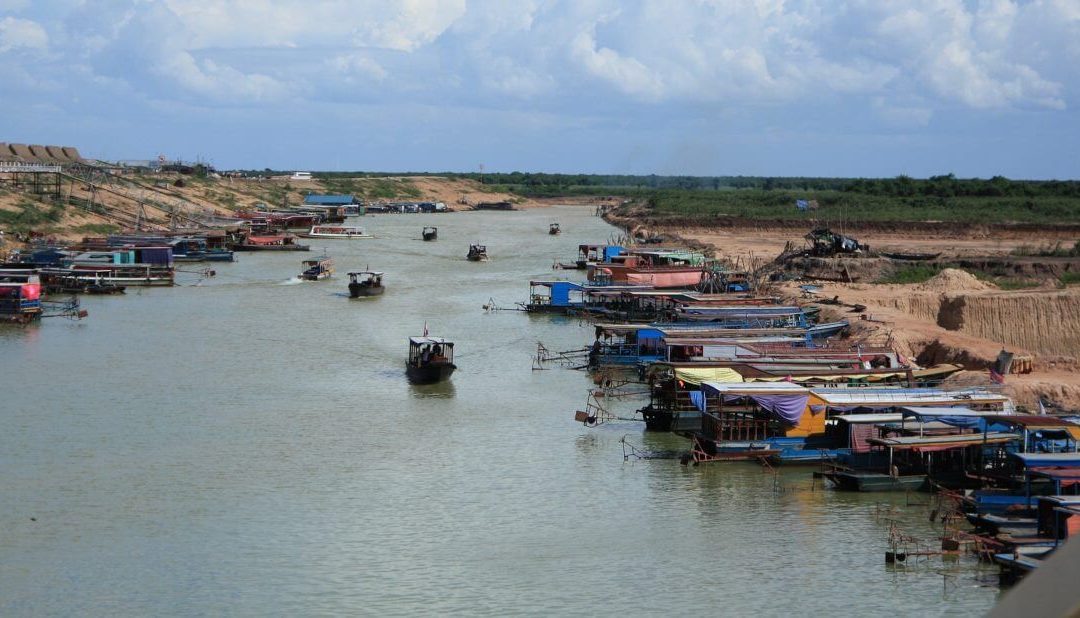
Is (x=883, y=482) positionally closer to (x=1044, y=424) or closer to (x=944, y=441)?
(x=944, y=441)

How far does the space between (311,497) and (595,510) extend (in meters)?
4.04

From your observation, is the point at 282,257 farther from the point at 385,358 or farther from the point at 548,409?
the point at 548,409

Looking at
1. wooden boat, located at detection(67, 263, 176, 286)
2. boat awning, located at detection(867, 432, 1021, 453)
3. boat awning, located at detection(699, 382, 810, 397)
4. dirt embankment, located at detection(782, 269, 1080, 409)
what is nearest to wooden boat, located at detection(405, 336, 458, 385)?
boat awning, located at detection(699, 382, 810, 397)

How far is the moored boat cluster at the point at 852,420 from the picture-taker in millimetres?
14398

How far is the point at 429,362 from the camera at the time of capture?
2444 cm

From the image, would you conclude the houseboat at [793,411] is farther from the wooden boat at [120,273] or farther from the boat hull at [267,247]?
the boat hull at [267,247]

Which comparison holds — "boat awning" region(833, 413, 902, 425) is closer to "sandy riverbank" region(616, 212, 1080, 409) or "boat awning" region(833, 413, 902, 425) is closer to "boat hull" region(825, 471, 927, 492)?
"boat hull" region(825, 471, 927, 492)

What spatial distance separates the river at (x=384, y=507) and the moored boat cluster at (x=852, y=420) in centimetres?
45

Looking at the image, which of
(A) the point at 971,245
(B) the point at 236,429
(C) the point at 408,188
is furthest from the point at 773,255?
(C) the point at 408,188

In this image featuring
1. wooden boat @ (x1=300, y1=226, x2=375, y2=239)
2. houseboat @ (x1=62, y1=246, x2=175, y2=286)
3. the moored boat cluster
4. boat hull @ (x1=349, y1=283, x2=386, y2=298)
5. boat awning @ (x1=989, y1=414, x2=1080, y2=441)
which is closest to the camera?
the moored boat cluster

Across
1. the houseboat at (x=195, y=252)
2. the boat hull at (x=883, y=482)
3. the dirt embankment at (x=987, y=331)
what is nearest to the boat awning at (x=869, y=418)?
the boat hull at (x=883, y=482)

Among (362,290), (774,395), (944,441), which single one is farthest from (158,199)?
(944,441)

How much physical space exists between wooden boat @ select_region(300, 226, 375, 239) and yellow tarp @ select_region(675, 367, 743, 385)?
1977 inches

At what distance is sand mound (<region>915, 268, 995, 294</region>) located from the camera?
108 feet
